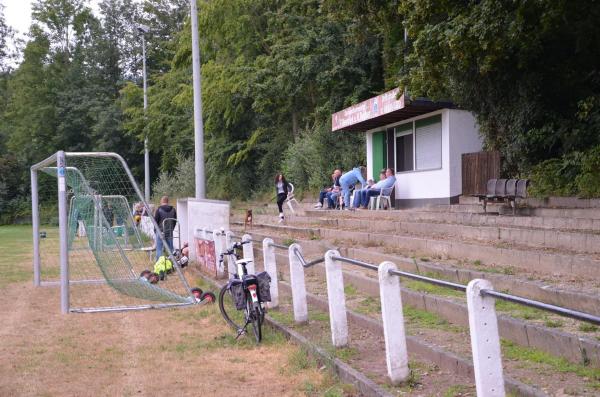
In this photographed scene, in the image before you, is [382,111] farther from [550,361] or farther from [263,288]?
[550,361]

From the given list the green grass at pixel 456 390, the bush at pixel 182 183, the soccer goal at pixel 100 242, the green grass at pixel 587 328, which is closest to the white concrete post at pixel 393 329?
the green grass at pixel 456 390

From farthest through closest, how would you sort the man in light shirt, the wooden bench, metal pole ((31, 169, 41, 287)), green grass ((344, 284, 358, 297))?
the man in light shirt < metal pole ((31, 169, 41, 287)) < the wooden bench < green grass ((344, 284, 358, 297))

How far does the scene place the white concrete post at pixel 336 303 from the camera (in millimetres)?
6500

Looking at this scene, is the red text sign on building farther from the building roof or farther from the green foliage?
the green foliage

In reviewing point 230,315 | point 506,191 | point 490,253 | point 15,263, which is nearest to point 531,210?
point 506,191

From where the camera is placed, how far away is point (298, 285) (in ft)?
25.6

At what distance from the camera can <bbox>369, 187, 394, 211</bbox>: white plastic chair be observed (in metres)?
17.3

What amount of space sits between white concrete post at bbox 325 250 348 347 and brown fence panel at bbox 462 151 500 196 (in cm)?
849

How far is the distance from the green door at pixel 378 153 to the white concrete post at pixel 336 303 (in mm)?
13467

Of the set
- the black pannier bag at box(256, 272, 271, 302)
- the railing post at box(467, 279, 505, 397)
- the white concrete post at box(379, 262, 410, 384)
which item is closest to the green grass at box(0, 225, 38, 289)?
the black pannier bag at box(256, 272, 271, 302)

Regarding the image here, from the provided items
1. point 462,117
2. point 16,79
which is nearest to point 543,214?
point 462,117

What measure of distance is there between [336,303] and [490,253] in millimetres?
3407

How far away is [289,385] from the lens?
5.90 m

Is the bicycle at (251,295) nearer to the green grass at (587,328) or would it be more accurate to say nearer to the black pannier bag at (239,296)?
the black pannier bag at (239,296)
